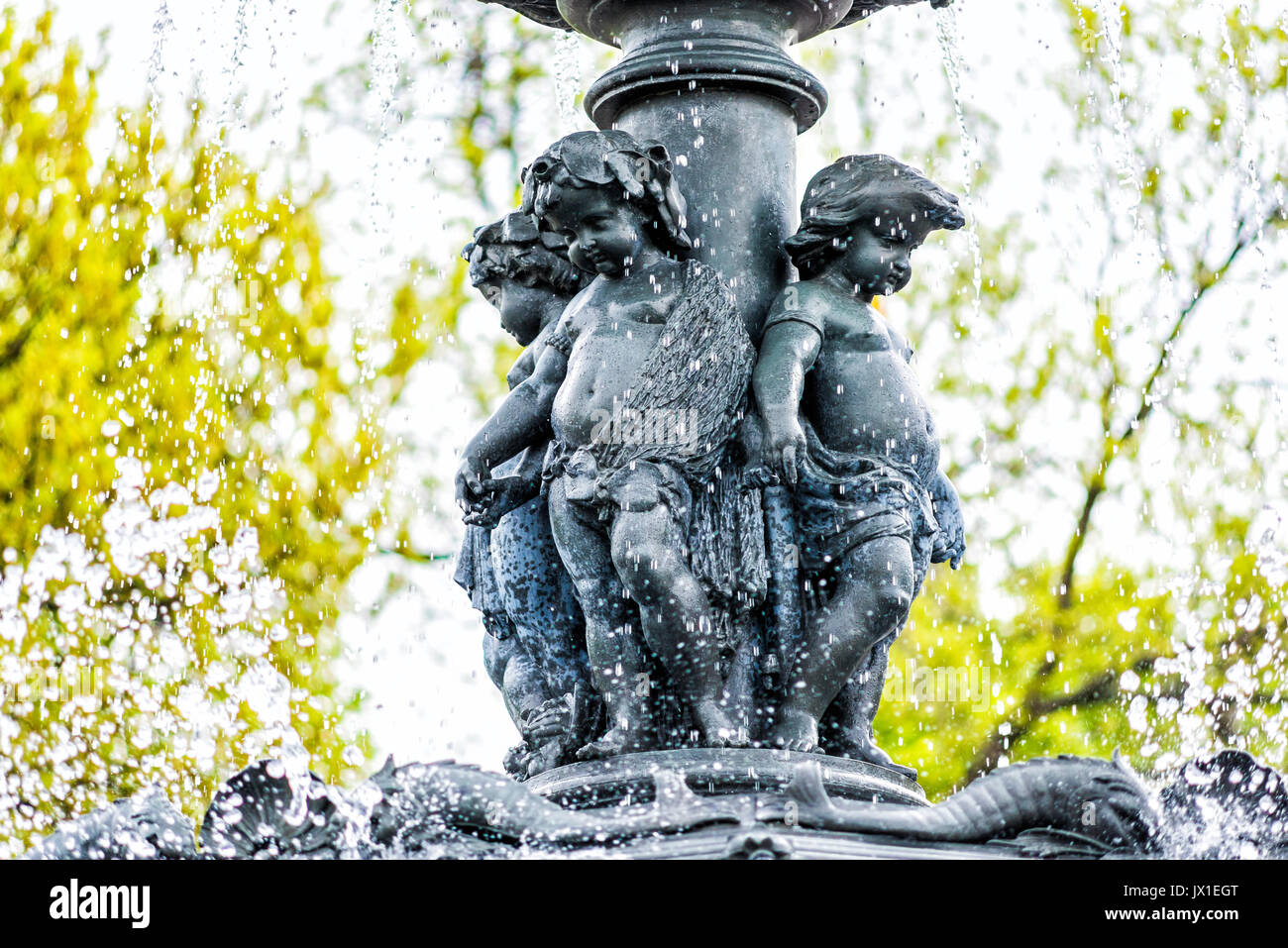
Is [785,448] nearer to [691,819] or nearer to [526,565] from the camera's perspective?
[526,565]

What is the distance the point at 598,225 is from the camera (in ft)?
18.1

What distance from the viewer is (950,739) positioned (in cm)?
1252

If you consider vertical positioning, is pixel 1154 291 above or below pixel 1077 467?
above

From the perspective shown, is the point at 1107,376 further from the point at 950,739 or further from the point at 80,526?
the point at 80,526

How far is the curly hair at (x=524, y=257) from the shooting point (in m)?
5.95

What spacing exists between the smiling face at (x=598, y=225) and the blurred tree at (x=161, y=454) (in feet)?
17.1

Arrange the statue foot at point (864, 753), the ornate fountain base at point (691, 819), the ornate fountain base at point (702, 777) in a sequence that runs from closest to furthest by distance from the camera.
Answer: the ornate fountain base at point (691, 819) < the ornate fountain base at point (702, 777) < the statue foot at point (864, 753)

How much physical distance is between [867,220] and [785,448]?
2.48 ft

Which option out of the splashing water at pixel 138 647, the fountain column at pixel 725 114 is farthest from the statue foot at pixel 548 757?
the splashing water at pixel 138 647

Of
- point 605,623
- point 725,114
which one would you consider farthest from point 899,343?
point 605,623

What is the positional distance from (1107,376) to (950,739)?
255 cm

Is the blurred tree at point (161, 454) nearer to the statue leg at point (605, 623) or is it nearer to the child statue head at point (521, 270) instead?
the child statue head at point (521, 270)

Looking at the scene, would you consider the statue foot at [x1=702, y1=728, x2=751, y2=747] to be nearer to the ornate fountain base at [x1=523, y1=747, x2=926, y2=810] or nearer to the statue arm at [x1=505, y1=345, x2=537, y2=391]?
the ornate fountain base at [x1=523, y1=747, x2=926, y2=810]
